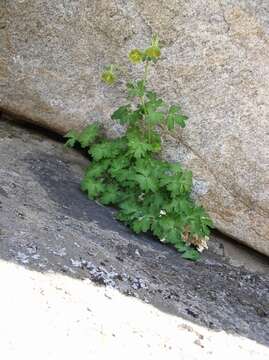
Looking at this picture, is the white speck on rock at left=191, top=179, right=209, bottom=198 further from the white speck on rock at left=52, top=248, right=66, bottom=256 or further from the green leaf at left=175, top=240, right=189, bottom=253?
the white speck on rock at left=52, top=248, right=66, bottom=256

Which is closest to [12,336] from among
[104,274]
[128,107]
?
[104,274]

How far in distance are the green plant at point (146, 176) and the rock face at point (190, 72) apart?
128 mm

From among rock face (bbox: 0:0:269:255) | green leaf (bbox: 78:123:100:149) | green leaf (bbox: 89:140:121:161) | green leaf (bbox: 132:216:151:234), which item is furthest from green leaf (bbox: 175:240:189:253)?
green leaf (bbox: 78:123:100:149)

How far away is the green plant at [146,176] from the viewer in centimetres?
327

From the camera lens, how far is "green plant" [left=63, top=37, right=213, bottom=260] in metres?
3.27

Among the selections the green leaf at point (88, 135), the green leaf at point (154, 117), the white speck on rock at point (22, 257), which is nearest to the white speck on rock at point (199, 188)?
the green leaf at point (154, 117)

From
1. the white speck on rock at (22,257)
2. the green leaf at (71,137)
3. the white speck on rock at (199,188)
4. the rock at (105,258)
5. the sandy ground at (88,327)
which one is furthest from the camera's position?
the green leaf at (71,137)

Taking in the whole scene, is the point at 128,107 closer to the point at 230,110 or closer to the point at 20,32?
the point at 230,110

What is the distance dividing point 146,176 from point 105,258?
64 centimetres

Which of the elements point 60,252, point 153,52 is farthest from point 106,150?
point 60,252

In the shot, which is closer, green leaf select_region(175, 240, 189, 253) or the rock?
the rock

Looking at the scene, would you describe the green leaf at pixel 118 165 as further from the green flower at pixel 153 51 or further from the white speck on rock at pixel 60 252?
the white speck on rock at pixel 60 252

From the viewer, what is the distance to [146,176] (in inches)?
130

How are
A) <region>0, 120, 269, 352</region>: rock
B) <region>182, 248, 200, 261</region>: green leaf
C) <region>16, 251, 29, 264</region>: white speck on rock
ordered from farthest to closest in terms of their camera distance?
<region>182, 248, 200, 261</region>: green leaf < <region>0, 120, 269, 352</region>: rock < <region>16, 251, 29, 264</region>: white speck on rock
